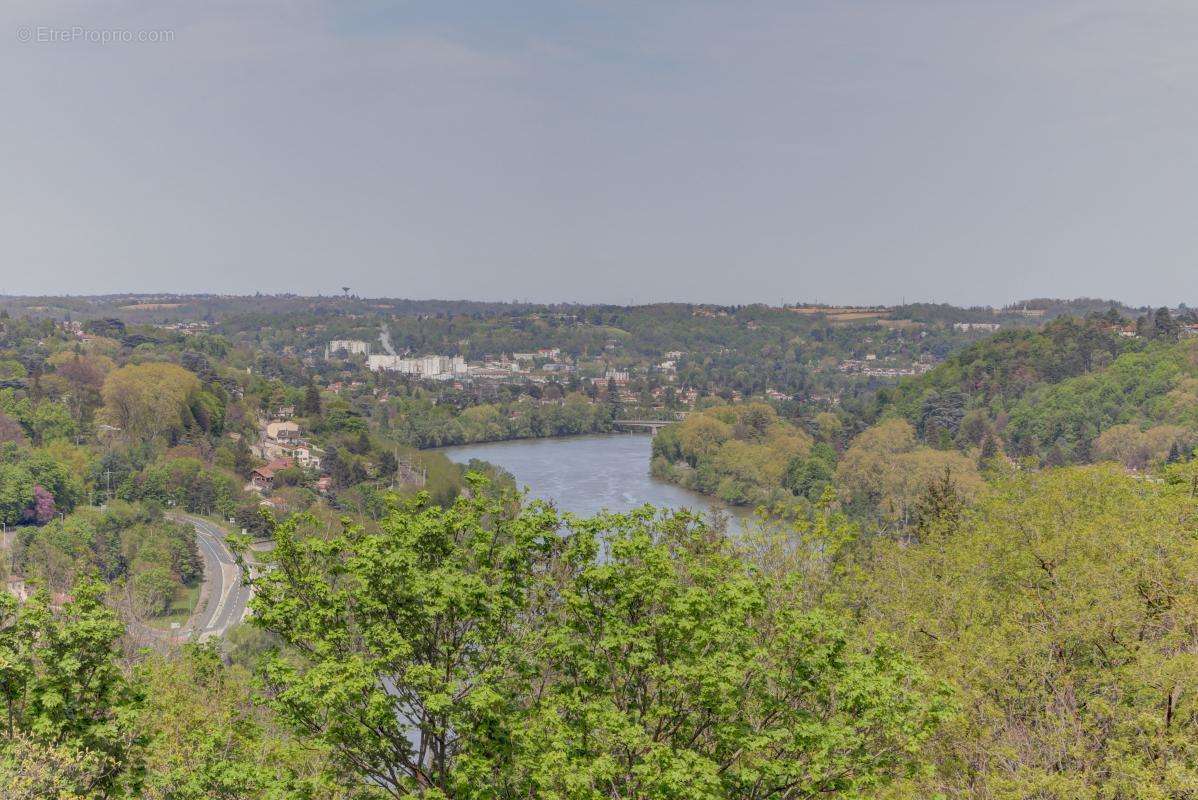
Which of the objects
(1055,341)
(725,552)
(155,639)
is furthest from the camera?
(1055,341)

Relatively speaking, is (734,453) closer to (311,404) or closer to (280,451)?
(280,451)

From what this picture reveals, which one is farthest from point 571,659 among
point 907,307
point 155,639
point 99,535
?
point 907,307

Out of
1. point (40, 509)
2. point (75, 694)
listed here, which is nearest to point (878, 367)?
point (40, 509)

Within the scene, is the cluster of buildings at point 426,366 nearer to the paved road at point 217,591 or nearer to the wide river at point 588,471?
the wide river at point 588,471

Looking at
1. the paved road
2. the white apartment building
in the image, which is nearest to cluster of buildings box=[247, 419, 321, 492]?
the paved road

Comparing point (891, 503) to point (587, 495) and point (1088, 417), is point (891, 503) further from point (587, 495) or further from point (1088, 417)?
point (1088, 417)

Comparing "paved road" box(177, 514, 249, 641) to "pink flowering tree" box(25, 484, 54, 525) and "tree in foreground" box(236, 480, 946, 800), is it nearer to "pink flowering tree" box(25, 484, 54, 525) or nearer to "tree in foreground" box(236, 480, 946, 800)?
"pink flowering tree" box(25, 484, 54, 525)
